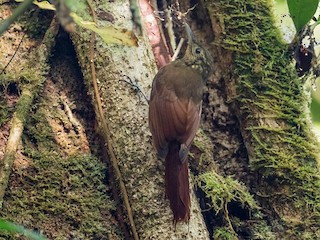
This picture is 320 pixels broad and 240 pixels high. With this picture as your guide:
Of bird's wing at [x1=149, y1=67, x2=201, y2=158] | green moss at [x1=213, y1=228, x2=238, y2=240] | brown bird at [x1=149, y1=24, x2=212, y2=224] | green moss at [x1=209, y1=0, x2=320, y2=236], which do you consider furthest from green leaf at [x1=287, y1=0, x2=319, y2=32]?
green moss at [x1=213, y1=228, x2=238, y2=240]

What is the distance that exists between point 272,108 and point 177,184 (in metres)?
0.73

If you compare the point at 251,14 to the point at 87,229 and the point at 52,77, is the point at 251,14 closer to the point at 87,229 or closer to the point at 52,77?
the point at 52,77

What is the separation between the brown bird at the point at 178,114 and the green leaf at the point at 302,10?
20.2 inches

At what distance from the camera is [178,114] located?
9.17 feet

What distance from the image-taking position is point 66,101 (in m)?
2.79

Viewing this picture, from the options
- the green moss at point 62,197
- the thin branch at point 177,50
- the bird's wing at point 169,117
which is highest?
the thin branch at point 177,50

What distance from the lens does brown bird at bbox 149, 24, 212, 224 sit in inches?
96.7

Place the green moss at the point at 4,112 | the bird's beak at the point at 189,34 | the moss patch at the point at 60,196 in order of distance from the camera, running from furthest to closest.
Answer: the bird's beak at the point at 189,34
the green moss at the point at 4,112
the moss patch at the point at 60,196

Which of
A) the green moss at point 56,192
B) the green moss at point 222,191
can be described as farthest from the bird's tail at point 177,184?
the green moss at point 56,192

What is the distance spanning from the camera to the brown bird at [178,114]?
2457mm

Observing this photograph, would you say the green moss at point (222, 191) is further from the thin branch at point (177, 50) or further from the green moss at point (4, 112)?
the green moss at point (4, 112)

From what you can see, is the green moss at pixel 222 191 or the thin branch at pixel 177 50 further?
the thin branch at pixel 177 50

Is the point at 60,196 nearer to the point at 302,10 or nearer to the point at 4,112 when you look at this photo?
the point at 4,112

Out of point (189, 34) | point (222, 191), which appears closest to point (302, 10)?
point (189, 34)
